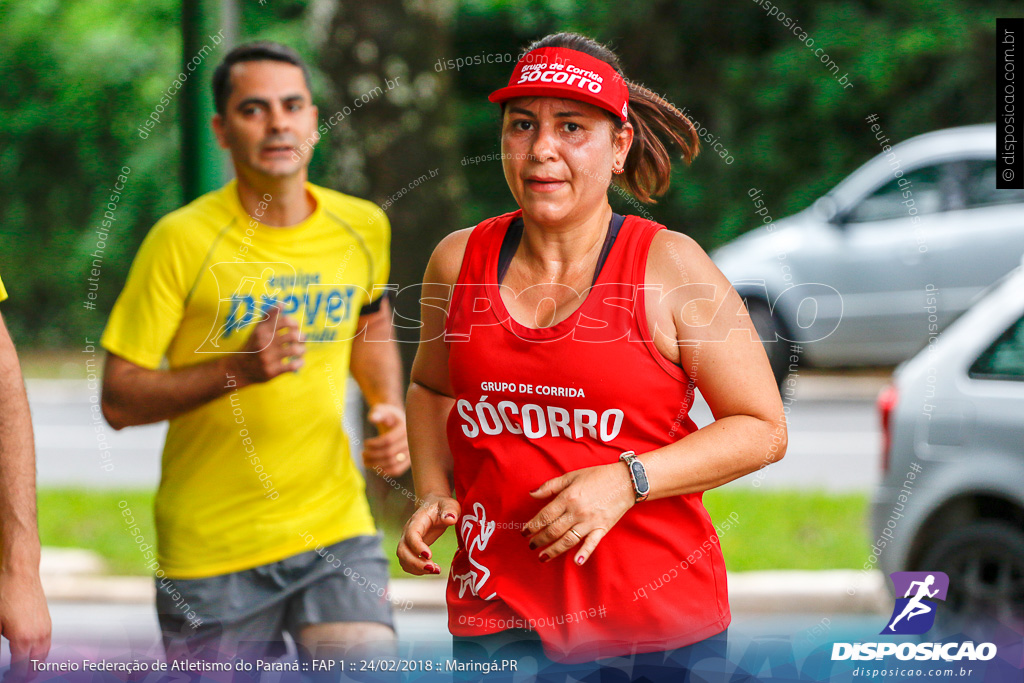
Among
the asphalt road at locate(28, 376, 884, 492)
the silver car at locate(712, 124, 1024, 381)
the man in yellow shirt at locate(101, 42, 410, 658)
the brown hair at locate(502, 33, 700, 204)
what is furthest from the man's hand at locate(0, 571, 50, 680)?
the silver car at locate(712, 124, 1024, 381)

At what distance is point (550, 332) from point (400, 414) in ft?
2.97

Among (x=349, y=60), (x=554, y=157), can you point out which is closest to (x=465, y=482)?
(x=554, y=157)

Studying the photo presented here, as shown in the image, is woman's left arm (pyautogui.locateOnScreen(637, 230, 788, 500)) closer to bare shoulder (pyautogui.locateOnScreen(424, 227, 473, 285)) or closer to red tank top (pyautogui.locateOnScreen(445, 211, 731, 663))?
red tank top (pyautogui.locateOnScreen(445, 211, 731, 663))

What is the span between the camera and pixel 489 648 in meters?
1.97

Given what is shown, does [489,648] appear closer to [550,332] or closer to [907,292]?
[550,332]

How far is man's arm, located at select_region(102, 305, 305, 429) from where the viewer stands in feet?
7.94

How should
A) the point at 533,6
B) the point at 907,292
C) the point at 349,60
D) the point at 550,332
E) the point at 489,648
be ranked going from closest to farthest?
1. the point at 550,332
2. the point at 489,648
3. the point at 349,60
4. the point at 907,292
5. the point at 533,6

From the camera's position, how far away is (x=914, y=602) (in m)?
2.48

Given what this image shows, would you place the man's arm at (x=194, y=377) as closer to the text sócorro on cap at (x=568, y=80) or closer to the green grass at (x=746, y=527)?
the text sócorro on cap at (x=568, y=80)

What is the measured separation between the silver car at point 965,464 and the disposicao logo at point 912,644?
3.34 ft

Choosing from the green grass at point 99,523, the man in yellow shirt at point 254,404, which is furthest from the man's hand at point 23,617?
the green grass at point 99,523

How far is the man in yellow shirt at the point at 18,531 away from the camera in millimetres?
1867


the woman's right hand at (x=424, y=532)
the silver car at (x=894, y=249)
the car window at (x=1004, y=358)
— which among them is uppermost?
the silver car at (x=894, y=249)

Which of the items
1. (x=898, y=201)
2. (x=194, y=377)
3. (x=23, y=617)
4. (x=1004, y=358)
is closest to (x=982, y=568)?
(x=1004, y=358)
